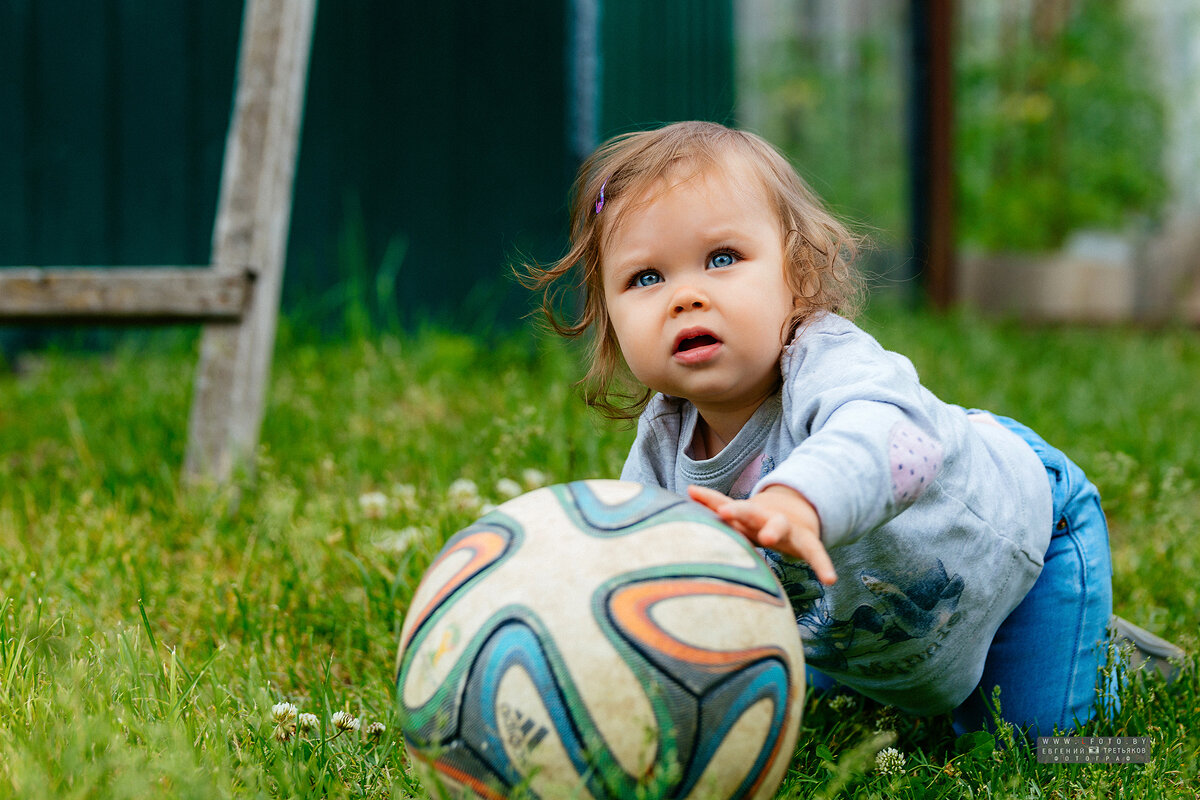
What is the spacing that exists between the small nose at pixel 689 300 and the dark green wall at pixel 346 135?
11.4ft

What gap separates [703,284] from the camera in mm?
1707

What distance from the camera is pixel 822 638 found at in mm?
1854

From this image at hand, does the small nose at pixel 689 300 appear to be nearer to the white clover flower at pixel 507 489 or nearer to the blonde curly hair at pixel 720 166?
the blonde curly hair at pixel 720 166

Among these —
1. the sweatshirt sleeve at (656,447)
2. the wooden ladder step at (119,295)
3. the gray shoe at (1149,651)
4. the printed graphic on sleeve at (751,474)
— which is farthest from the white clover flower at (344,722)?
the wooden ladder step at (119,295)

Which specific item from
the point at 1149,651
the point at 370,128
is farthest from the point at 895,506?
the point at 370,128

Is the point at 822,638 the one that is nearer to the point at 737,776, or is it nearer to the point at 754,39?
the point at 737,776

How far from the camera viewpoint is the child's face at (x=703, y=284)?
5.61 ft

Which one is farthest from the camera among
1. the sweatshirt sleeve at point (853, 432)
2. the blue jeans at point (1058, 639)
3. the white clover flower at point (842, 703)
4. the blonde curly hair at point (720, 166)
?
the white clover flower at point (842, 703)

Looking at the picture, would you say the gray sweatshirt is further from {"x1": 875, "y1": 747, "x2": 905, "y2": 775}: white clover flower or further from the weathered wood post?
the weathered wood post

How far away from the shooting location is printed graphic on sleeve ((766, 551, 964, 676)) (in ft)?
5.75

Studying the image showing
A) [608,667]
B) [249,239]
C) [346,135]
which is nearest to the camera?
[608,667]

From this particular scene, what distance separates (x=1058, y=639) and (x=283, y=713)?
1311 millimetres

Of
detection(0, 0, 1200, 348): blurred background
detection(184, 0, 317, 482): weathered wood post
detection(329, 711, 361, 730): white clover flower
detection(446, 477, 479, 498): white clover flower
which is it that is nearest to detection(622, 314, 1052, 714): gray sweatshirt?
detection(329, 711, 361, 730): white clover flower

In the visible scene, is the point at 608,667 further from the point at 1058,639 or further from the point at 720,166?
the point at 1058,639
